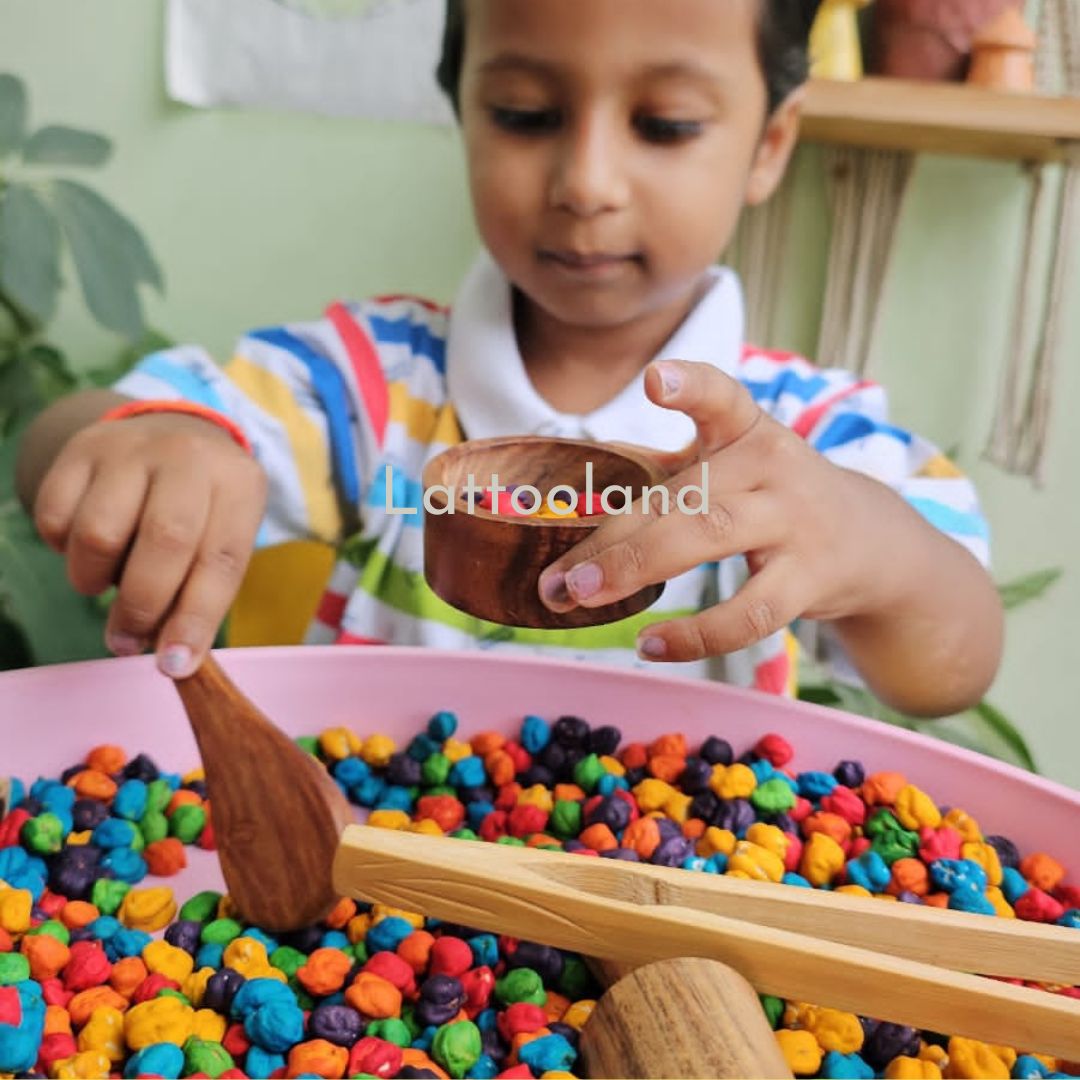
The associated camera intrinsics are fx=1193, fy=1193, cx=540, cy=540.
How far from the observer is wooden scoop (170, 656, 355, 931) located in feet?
1.61

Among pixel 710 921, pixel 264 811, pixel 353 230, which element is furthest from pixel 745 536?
pixel 353 230

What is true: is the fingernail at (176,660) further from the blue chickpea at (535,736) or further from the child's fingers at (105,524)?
the blue chickpea at (535,736)

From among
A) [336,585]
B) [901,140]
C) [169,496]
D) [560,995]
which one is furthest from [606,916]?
[901,140]

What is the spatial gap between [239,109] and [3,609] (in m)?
0.60

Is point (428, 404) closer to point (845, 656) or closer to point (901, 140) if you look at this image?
point (845, 656)

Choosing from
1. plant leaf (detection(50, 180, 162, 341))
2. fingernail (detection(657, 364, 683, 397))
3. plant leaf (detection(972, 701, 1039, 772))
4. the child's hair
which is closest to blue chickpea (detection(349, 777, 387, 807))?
fingernail (detection(657, 364, 683, 397))

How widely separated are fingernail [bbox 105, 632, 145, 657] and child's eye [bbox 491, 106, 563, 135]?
0.32 meters

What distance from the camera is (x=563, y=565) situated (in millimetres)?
336

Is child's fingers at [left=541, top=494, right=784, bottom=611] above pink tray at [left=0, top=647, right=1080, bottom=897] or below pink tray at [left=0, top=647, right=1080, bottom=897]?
above

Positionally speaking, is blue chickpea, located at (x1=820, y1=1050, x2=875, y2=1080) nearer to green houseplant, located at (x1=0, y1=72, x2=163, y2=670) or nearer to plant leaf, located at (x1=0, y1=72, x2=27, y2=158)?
green houseplant, located at (x1=0, y1=72, x2=163, y2=670)

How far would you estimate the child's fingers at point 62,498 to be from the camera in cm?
53

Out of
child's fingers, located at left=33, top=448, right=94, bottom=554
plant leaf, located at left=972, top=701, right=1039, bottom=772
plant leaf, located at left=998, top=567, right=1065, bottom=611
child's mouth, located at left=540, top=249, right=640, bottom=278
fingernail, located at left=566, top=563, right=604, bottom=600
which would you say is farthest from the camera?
plant leaf, located at left=998, top=567, right=1065, bottom=611

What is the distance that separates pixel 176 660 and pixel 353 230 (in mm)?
900

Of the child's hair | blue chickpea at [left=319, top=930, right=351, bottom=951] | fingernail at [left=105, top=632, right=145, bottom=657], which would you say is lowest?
blue chickpea at [left=319, top=930, right=351, bottom=951]
